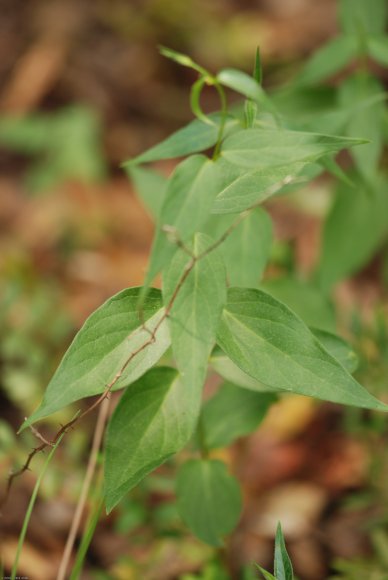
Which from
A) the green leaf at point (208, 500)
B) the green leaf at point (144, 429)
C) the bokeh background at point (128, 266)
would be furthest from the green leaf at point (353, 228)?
the green leaf at point (144, 429)

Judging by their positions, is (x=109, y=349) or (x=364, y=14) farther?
(x=364, y=14)

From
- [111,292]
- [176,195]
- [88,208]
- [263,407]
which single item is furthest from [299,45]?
[176,195]

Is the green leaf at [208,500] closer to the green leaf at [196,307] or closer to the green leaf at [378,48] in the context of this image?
the green leaf at [196,307]

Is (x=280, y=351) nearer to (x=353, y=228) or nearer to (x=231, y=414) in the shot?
(x=231, y=414)

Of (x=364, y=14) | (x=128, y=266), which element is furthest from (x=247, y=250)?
Answer: (x=128, y=266)

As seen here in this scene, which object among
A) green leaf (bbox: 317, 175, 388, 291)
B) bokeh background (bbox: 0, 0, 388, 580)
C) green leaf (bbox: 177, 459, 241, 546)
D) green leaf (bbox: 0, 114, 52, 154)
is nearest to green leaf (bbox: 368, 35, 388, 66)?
green leaf (bbox: 317, 175, 388, 291)

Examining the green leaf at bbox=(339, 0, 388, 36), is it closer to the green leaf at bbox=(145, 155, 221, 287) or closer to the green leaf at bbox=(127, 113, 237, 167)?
the green leaf at bbox=(127, 113, 237, 167)
